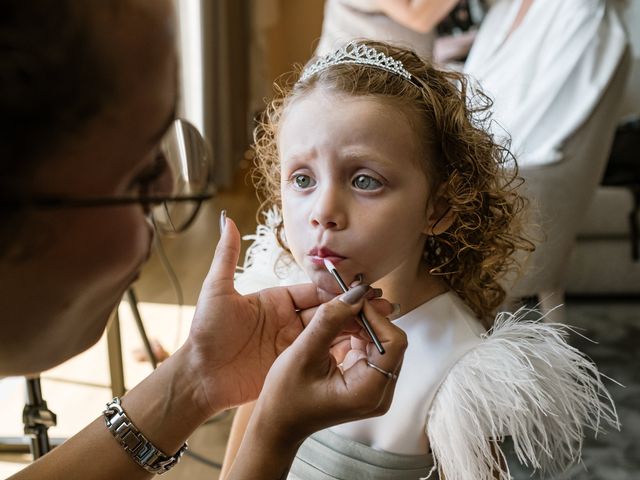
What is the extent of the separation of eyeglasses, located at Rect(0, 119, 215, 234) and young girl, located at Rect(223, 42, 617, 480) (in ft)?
0.81

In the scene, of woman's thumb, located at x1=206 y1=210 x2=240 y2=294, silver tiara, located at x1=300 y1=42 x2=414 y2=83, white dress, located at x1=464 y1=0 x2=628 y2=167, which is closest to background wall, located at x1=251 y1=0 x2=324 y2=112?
white dress, located at x1=464 y1=0 x2=628 y2=167

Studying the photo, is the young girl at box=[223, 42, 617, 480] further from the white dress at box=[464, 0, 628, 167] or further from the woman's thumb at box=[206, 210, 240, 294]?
the white dress at box=[464, 0, 628, 167]

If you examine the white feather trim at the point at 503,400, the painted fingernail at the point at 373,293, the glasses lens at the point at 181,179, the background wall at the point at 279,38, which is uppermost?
the background wall at the point at 279,38

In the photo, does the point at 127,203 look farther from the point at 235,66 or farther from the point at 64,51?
the point at 235,66

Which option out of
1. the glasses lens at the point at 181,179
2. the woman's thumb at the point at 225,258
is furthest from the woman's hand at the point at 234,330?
the glasses lens at the point at 181,179

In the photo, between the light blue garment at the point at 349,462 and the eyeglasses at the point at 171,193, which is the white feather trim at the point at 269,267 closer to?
the light blue garment at the point at 349,462

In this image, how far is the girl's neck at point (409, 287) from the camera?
3.64ft

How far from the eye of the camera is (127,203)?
1.92 ft

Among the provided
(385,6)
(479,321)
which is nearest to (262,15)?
(385,6)

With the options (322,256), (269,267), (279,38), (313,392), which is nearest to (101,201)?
(313,392)

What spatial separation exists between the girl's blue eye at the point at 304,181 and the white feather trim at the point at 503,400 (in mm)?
317

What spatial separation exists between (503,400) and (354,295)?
31cm

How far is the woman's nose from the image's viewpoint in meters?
0.96

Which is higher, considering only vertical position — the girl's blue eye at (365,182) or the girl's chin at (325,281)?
the girl's blue eye at (365,182)
